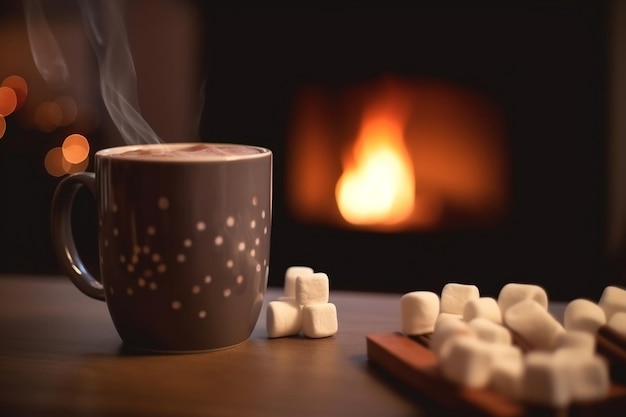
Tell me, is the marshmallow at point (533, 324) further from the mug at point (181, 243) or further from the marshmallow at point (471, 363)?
the mug at point (181, 243)

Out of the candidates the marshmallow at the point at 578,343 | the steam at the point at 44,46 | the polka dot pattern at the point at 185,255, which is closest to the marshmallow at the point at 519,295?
the marshmallow at the point at 578,343

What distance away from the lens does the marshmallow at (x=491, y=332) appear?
0.58m

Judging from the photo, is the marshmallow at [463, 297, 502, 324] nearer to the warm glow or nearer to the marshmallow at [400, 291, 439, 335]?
the marshmallow at [400, 291, 439, 335]

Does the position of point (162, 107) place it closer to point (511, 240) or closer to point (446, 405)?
point (511, 240)

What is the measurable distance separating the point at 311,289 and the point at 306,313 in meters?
0.03

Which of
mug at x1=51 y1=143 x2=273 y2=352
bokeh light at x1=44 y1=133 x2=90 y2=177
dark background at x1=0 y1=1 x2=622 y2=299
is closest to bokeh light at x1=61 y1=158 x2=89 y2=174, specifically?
bokeh light at x1=44 y1=133 x2=90 y2=177

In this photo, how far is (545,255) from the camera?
1.63 metres

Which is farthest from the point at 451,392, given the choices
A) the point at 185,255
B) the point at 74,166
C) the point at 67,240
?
the point at 74,166

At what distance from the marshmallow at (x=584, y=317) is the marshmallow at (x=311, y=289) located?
207mm

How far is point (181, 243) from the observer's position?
64 centimetres

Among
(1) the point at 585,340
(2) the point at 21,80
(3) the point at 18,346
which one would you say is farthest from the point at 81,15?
(1) the point at 585,340

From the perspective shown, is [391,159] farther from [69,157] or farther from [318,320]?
[318,320]

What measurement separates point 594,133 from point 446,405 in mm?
1164

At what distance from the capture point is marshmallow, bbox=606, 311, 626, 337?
60 centimetres
